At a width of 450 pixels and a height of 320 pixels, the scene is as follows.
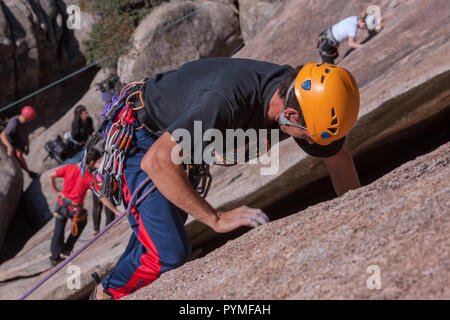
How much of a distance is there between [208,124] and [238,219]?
0.55 metres

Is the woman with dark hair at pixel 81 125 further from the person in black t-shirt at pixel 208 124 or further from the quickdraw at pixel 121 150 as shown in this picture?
the person in black t-shirt at pixel 208 124

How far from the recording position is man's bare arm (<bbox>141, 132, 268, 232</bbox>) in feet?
7.64

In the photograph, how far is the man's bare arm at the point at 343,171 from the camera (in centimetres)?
310

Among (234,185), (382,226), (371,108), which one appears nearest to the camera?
(382,226)

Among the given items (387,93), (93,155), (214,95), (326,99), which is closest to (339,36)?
(387,93)

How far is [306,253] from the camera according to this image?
2.24 m

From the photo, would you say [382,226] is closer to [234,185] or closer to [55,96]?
[234,185]

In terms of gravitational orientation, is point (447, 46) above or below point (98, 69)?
above

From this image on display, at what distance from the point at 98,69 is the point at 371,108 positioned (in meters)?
13.6

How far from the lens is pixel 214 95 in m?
2.36

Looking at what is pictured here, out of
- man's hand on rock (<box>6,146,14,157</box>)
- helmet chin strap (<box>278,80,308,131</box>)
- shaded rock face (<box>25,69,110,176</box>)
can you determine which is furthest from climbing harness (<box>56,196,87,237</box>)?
helmet chin strap (<box>278,80,308,131</box>)

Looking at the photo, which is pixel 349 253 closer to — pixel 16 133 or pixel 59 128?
pixel 16 133

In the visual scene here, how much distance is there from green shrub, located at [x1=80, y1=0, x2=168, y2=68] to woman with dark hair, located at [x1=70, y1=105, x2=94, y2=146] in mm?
4468
